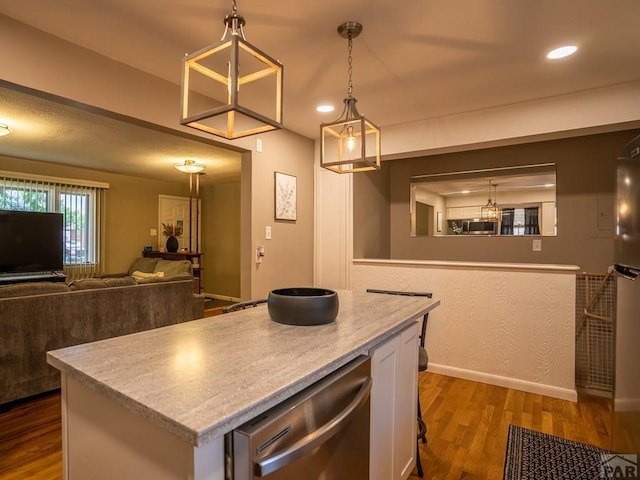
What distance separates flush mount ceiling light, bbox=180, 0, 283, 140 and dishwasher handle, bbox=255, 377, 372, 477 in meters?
1.00

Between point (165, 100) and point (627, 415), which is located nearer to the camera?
point (627, 415)

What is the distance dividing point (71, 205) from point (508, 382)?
656 cm

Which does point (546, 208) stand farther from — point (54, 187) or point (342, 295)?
point (54, 187)

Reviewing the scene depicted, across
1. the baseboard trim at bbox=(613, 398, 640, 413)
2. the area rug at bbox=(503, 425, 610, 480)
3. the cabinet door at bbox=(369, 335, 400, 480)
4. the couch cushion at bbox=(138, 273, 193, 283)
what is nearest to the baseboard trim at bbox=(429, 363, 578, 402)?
the area rug at bbox=(503, 425, 610, 480)

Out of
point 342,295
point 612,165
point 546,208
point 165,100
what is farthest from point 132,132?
point 612,165

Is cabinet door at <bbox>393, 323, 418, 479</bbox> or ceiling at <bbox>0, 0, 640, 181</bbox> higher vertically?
ceiling at <bbox>0, 0, 640, 181</bbox>

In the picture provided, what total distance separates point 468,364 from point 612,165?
2208mm

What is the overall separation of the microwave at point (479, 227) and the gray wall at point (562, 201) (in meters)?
0.06

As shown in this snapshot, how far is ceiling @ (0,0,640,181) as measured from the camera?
1.73 meters

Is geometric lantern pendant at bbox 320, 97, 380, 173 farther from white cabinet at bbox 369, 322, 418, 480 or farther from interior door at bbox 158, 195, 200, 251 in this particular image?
interior door at bbox 158, 195, 200, 251

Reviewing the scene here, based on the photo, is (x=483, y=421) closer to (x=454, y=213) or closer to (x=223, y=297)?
(x=454, y=213)

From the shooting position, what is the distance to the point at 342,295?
220 cm

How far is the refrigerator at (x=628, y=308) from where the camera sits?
131 centimetres

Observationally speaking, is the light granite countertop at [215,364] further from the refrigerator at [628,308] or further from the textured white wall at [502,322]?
the textured white wall at [502,322]
